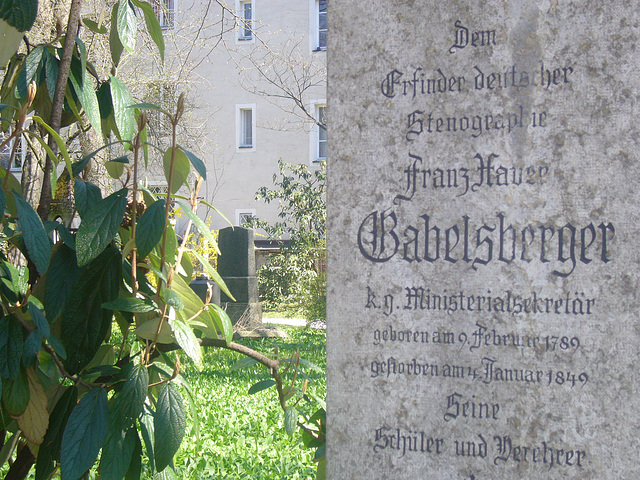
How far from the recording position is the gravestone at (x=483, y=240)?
1.60 m

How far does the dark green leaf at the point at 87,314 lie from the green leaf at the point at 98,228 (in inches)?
4.7

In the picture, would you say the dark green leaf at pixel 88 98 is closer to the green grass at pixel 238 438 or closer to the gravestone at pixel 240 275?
the green grass at pixel 238 438

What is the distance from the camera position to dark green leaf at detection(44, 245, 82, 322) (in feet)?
5.34

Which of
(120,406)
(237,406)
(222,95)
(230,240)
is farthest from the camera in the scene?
(222,95)

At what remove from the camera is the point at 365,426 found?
5.67 feet

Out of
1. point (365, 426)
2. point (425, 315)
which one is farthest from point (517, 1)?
point (365, 426)

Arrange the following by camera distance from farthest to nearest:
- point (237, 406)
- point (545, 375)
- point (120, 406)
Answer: point (237, 406)
point (545, 375)
point (120, 406)

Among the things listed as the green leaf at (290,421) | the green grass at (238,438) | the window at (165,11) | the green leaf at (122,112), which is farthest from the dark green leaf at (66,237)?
the window at (165,11)

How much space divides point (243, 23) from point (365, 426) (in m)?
5.73

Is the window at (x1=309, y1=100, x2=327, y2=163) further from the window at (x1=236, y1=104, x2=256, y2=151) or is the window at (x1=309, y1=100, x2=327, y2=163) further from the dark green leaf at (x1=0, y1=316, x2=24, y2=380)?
the dark green leaf at (x1=0, y1=316, x2=24, y2=380)

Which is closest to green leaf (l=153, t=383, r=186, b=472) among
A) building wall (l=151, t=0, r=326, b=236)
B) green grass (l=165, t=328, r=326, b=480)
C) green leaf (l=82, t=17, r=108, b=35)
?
green grass (l=165, t=328, r=326, b=480)

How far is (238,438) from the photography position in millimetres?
4105

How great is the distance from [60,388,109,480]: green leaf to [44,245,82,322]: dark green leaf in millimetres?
266

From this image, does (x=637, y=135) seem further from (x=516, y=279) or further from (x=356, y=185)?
(x=356, y=185)
